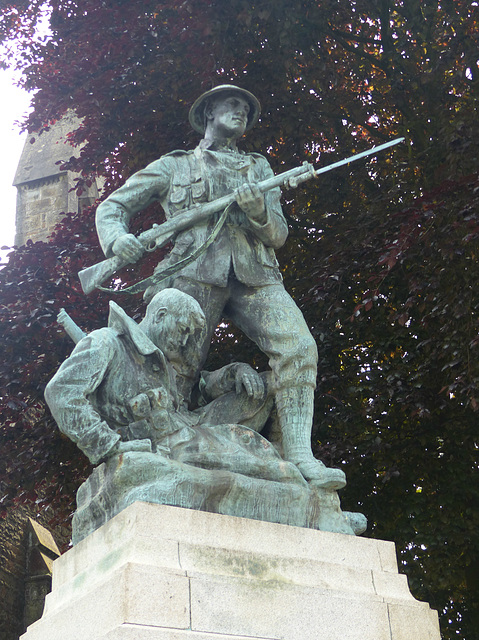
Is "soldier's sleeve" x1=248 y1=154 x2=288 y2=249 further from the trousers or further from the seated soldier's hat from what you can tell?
the seated soldier's hat

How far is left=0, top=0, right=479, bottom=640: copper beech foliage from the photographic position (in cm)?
723

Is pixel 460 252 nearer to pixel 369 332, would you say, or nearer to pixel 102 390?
pixel 369 332

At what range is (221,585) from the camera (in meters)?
3.23

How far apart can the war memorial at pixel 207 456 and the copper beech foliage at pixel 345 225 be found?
2423 mm

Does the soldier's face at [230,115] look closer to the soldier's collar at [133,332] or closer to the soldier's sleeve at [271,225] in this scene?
the soldier's sleeve at [271,225]

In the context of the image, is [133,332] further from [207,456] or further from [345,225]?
[345,225]

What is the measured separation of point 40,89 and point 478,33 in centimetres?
487

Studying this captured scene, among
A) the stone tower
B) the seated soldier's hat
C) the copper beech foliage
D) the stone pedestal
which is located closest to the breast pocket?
the seated soldier's hat

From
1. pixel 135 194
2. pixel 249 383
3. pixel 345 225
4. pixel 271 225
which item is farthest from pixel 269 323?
pixel 345 225

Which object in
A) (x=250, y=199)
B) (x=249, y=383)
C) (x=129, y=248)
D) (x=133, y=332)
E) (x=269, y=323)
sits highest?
(x=250, y=199)

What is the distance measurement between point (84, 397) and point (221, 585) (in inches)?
42.7

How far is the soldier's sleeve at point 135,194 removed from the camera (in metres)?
4.74

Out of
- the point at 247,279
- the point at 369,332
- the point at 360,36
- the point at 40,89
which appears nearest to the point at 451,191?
the point at 369,332

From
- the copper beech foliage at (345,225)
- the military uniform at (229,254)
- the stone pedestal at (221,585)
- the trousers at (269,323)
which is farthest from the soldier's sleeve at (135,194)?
the copper beech foliage at (345,225)
